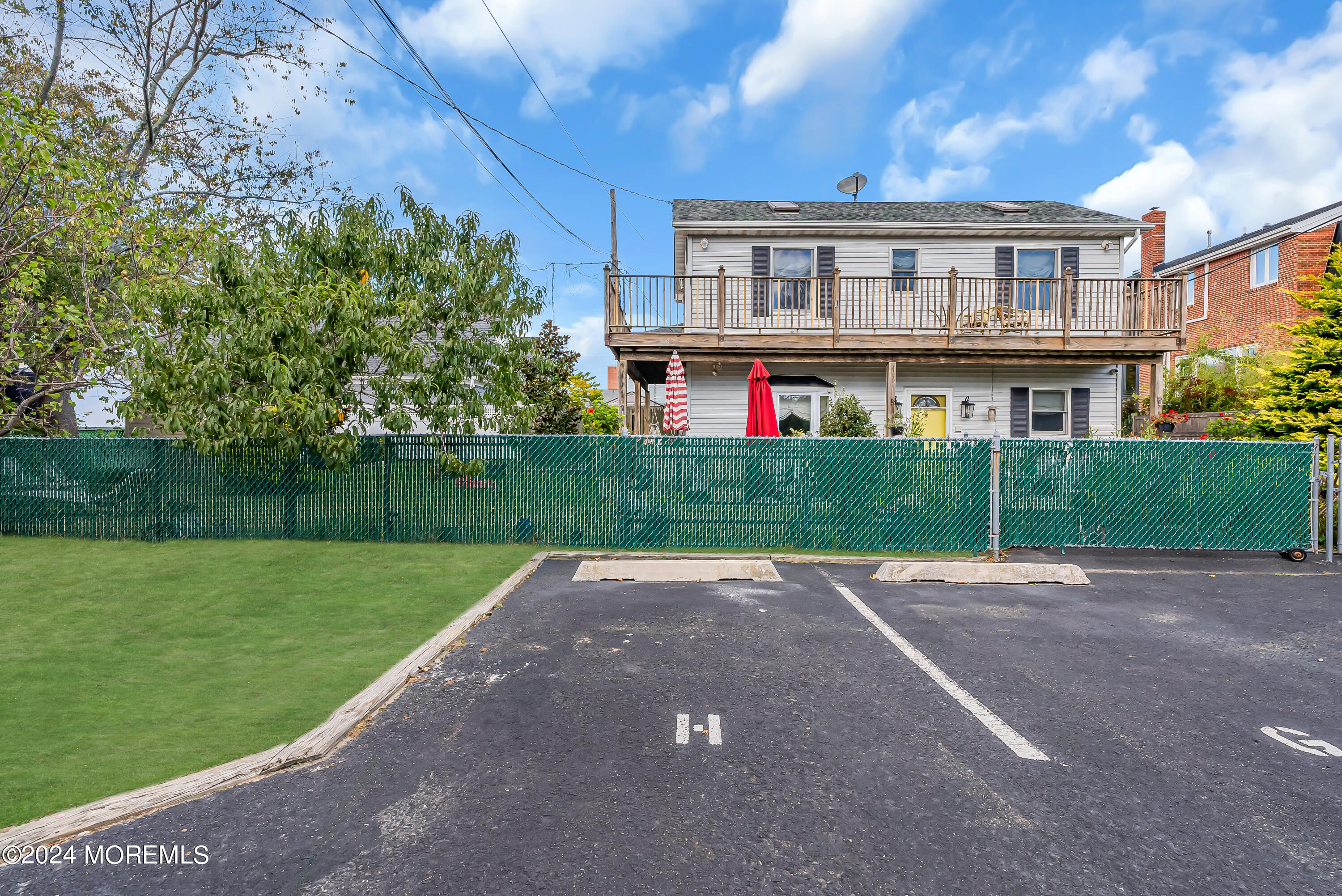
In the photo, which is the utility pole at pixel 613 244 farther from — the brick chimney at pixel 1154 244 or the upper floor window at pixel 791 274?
the brick chimney at pixel 1154 244

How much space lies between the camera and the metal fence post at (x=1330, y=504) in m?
8.72

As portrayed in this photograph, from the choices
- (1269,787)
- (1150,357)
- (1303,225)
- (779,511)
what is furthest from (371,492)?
(1303,225)

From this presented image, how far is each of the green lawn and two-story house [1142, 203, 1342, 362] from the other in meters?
22.3

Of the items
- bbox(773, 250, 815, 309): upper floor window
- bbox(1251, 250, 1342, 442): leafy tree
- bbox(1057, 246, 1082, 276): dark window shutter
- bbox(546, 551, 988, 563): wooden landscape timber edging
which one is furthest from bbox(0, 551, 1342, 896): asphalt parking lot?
bbox(1057, 246, 1082, 276): dark window shutter

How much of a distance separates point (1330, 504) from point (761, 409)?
7699 mm

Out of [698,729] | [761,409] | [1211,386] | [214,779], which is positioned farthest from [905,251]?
[214,779]

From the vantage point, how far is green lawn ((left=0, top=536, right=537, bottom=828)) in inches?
134

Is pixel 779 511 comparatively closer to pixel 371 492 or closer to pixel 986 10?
pixel 371 492

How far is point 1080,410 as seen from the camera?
16156 millimetres

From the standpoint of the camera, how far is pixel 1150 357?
14062 millimetres

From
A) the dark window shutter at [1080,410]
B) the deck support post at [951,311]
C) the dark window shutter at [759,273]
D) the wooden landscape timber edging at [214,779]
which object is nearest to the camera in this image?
the wooden landscape timber edging at [214,779]

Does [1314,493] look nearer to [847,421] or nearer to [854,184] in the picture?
[847,421]

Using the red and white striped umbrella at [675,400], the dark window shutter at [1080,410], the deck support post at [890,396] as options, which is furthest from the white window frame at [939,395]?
the red and white striped umbrella at [675,400]

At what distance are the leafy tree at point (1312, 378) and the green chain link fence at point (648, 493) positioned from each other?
231 centimetres
